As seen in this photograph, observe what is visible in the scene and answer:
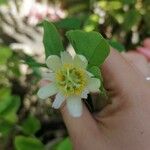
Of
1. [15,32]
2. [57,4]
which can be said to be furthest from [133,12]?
[15,32]

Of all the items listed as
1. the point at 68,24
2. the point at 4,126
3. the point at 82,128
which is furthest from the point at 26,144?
the point at 82,128

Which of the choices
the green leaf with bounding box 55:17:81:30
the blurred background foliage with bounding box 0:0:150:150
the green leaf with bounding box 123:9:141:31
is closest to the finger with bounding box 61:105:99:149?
the green leaf with bounding box 55:17:81:30

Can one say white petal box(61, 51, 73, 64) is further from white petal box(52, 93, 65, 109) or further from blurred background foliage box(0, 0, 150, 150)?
blurred background foliage box(0, 0, 150, 150)

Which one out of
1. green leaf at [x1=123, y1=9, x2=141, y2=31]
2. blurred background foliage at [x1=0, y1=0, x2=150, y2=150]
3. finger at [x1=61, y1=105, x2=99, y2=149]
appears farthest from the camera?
green leaf at [x1=123, y1=9, x2=141, y2=31]

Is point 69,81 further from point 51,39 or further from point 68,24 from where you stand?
point 68,24

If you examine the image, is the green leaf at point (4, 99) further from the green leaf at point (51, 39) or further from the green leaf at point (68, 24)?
the green leaf at point (51, 39)

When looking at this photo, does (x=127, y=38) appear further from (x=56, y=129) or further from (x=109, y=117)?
(x=109, y=117)
